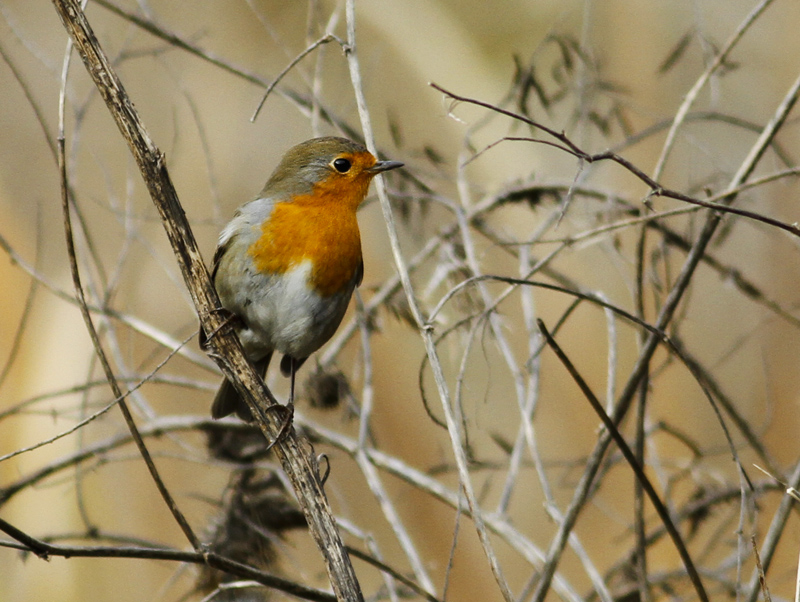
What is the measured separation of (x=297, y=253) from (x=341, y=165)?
402mm

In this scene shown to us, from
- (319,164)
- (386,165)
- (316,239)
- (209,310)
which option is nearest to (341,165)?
(319,164)

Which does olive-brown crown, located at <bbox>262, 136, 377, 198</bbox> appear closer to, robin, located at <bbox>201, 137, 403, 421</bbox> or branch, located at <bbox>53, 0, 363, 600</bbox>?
robin, located at <bbox>201, 137, 403, 421</bbox>

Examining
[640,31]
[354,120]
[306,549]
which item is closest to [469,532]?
[306,549]

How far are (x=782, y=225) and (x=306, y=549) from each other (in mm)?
3474

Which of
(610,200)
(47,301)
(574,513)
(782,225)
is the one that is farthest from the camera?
(47,301)

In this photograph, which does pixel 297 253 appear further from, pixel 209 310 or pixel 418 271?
pixel 418 271

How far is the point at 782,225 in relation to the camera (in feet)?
5.26

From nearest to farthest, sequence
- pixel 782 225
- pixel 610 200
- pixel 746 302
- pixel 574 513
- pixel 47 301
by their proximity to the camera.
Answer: pixel 782 225, pixel 574 513, pixel 610 200, pixel 47 301, pixel 746 302

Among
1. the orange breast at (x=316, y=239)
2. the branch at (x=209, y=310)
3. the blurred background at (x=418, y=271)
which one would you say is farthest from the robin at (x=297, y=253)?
the blurred background at (x=418, y=271)

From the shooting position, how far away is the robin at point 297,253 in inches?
106

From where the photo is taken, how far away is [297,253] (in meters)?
2.71

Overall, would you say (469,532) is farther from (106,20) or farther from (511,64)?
(106,20)

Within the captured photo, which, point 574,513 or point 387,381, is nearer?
point 574,513

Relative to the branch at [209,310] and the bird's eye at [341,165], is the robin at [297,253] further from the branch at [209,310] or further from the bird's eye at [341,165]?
the branch at [209,310]
